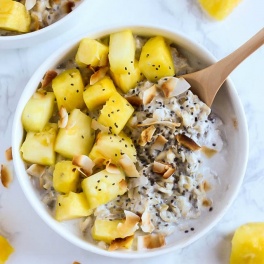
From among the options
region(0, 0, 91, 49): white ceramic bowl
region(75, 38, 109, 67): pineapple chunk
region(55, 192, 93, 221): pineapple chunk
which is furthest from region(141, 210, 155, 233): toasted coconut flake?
region(0, 0, 91, 49): white ceramic bowl

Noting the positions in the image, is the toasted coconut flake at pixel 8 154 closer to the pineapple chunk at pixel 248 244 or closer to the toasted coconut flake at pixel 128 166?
the toasted coconut flake at pixel 128 166

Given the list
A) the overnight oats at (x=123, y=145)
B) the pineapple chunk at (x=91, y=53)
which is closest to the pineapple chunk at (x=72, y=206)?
the overnight oats at (x=123, y=145)

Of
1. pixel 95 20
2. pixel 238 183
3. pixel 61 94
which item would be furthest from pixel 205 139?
pixel 95 20

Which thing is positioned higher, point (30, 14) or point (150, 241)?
point (30, 14)

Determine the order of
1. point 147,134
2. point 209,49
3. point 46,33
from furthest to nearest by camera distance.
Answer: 1. point 209,49
2. point 46,33
3. point 147,134

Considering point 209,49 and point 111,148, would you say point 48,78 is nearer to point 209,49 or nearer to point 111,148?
point 111,148

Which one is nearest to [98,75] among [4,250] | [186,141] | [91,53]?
[91,53]
